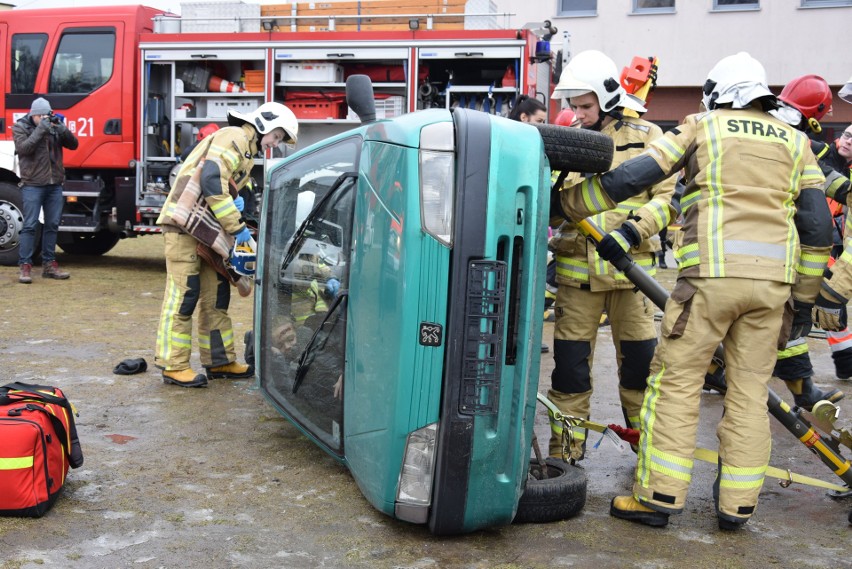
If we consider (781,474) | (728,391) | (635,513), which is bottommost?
(635,513)

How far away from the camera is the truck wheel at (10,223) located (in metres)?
11.0

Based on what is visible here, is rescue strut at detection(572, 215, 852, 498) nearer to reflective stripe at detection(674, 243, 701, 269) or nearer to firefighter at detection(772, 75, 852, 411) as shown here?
reflective stripe at detection(674, 243, 701, 269)

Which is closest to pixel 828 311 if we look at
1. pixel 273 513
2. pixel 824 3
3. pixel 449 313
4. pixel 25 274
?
pixel 449 313

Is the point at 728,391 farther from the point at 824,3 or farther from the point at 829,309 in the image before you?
the point at 824,3

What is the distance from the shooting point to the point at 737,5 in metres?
20.4

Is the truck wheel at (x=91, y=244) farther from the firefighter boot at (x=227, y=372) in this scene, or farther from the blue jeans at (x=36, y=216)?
the firefighter boot at (x=227, y=372)

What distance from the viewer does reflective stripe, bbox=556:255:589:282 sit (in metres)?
4.34

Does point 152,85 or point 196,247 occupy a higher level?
point 152,85

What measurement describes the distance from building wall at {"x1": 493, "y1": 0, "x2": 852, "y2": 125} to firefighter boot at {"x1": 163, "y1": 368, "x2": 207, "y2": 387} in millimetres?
15392

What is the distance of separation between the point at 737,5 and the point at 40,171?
1572 centimetres

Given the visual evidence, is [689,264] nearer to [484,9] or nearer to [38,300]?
[38,300]

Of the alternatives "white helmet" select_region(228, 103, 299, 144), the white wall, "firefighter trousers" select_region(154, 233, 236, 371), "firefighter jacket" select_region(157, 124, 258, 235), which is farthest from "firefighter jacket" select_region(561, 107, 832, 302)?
the white wall

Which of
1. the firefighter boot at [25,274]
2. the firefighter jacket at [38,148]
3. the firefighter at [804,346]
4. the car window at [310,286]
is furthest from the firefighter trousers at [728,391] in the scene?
the firefighter jacket at [38,148]

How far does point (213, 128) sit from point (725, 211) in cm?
670
